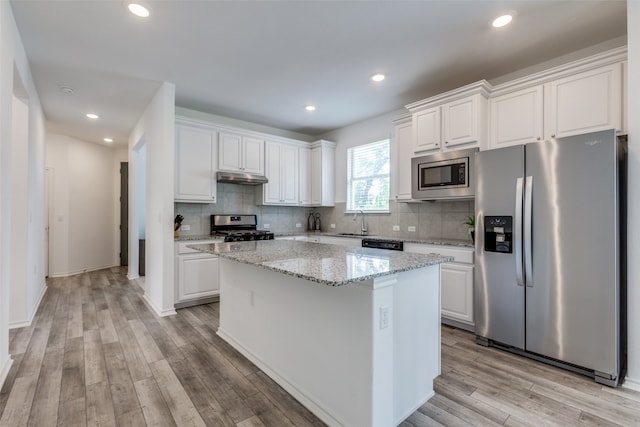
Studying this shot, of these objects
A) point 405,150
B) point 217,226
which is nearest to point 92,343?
point 217,226

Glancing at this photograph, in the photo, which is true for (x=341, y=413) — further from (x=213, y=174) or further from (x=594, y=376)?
(x=213, y=174)

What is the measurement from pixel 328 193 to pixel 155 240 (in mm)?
2777

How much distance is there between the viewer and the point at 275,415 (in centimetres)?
181

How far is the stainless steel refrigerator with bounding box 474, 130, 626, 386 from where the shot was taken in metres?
2.15

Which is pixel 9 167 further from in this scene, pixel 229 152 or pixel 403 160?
pixel 403 160

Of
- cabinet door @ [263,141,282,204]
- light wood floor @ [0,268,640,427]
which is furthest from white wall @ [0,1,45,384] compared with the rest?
cabinet door @ [263,141,282,204]

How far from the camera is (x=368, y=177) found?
4863mm

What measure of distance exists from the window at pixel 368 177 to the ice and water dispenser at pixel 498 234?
6.15 ft

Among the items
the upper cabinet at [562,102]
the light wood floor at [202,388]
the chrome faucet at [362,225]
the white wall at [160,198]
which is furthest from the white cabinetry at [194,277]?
the upper cabinet at [562,102]

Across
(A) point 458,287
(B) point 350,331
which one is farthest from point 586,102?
(B) point 350,331

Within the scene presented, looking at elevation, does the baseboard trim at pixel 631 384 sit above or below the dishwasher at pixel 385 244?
below

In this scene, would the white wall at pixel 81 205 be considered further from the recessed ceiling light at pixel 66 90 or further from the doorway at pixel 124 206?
the recessed ceiling light at pixel 66 90

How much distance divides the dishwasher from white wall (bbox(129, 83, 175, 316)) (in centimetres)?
241

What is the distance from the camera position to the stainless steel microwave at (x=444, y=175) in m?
3.18
